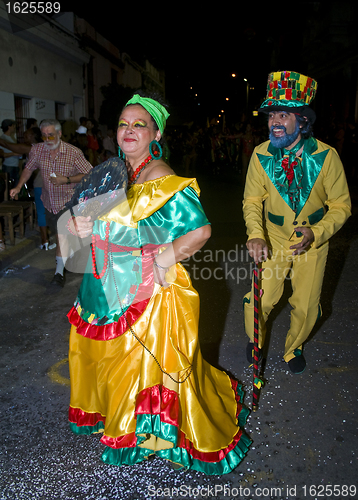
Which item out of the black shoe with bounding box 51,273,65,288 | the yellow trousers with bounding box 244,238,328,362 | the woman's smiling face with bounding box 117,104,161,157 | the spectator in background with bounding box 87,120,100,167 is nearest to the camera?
the woman's smiling face with bounding box 117,104,161,157

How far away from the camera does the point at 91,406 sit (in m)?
2.54

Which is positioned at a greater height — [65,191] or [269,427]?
[65,191]

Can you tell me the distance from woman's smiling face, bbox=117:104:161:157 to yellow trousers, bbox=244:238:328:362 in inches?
57.5

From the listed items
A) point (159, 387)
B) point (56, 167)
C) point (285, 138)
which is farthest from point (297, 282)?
point (56, 167)

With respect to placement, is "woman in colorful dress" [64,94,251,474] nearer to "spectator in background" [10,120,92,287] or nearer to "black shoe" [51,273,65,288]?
"black shoe" [51,273,65,288]

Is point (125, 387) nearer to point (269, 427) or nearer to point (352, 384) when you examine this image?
point (269, 427)

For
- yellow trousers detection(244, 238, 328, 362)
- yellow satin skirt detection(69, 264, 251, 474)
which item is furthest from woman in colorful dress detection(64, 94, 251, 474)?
yellow trousers detection(244, 238, 328, 362)

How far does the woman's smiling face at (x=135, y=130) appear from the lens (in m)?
2.26

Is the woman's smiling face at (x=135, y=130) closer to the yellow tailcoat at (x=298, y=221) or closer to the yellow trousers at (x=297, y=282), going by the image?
the yellow tailcoat at (x=298, y=221)

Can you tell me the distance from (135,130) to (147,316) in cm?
102

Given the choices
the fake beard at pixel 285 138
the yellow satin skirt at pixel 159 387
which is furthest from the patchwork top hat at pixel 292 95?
the yellow satin skirt at pixel 159 387

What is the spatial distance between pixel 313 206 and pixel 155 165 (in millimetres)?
1401

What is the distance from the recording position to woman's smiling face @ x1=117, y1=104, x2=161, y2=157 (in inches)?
89.0

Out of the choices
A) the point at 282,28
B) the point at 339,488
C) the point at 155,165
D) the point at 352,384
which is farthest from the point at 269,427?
the point at 282,28
